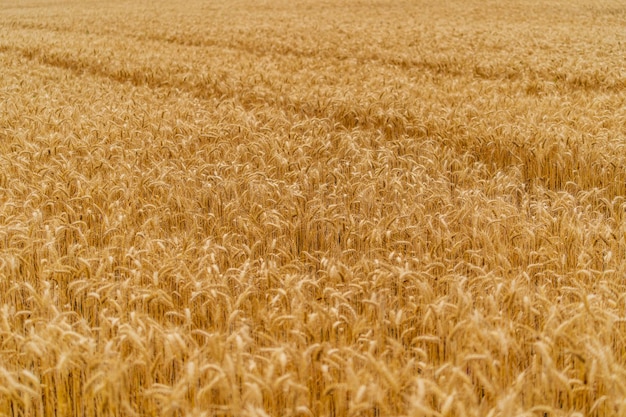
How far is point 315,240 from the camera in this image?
13.4 feet

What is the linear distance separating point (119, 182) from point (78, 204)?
0.46 m

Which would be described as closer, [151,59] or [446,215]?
[446,215]

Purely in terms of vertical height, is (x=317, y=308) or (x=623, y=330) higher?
(x=317, y=308)

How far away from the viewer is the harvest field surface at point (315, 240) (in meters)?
2.32

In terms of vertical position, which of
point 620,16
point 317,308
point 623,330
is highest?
point 620,16

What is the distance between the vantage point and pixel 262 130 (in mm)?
7184

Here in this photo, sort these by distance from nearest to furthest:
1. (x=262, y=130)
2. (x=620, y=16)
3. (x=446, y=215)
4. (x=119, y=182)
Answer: (x=446, y=215)
(x=119, y=182)
(x=262, y=130)
(x=620, y=16)

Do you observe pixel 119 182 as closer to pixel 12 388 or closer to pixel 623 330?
pixel 12 388

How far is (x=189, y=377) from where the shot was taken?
200cm

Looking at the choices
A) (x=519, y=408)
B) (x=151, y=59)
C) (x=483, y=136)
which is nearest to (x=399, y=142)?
(x=483, y=136)

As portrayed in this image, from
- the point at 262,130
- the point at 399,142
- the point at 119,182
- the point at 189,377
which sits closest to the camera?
the point at 189,377

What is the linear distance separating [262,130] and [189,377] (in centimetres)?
539

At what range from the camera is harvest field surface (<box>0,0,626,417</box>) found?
232 cm

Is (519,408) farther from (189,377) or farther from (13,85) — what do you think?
(13,85)
